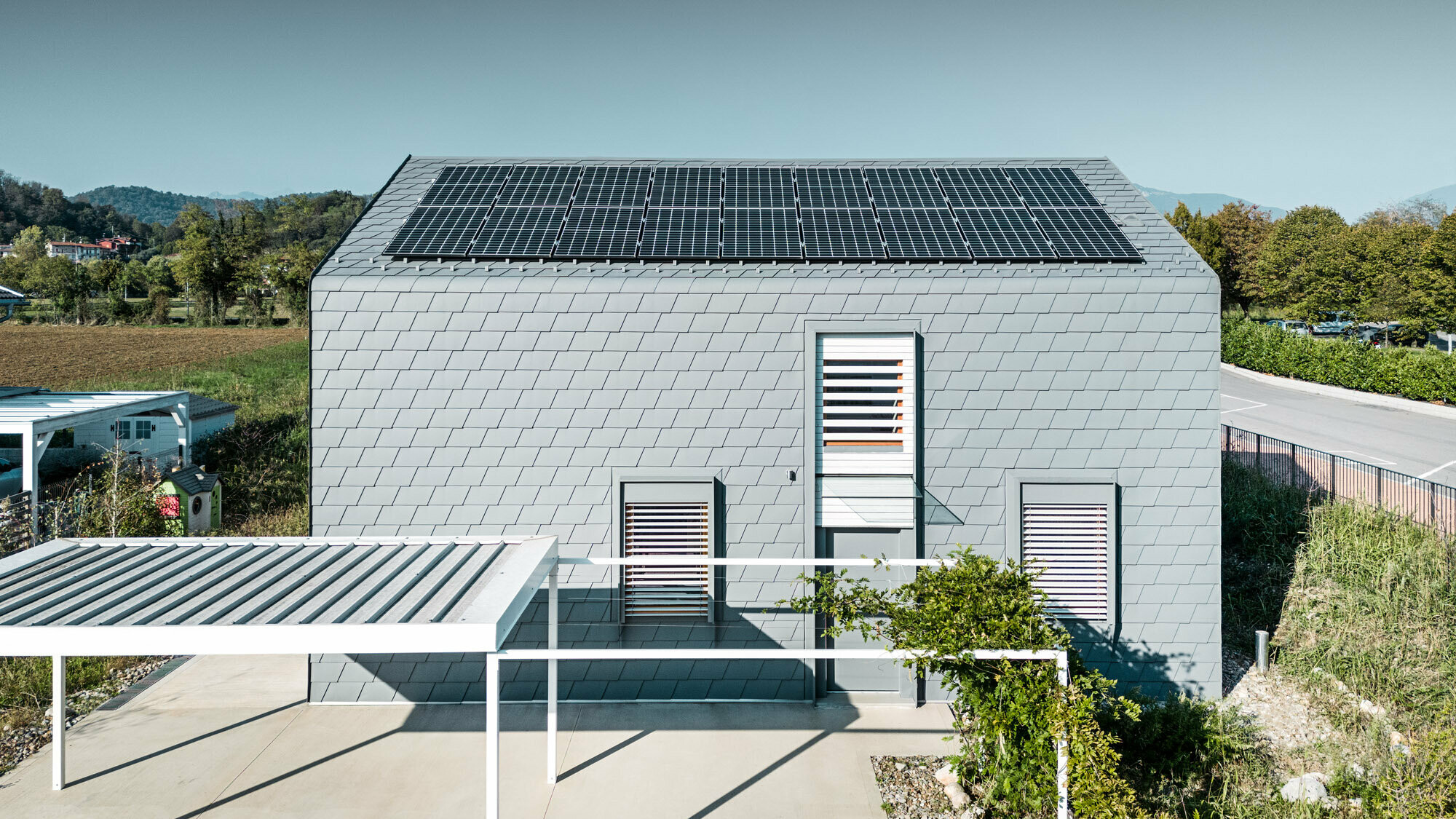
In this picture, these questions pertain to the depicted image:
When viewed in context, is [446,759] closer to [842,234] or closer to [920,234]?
[842,234]

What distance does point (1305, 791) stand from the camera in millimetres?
6695

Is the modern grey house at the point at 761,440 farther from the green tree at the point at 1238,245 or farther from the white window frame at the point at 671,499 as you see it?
the green tree at the point at 1238,245

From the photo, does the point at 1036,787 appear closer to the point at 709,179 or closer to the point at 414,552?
the point at 414,552

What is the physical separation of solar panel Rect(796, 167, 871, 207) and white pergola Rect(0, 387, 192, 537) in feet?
39.8

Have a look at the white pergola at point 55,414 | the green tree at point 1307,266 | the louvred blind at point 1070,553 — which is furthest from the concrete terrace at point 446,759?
the green tree at point 1307,266

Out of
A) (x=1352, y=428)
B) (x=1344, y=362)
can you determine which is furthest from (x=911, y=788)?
(x=1344, y=362)

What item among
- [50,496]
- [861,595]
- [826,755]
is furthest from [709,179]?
[50,496]

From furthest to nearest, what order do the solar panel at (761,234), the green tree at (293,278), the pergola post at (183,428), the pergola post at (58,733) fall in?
1. the green tree at (293,278)
2. the pergola post at (183,428)
3. the solar panel at (761,234)
4. the pergola post at (58,733)

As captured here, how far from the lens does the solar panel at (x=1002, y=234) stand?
8.97 metres

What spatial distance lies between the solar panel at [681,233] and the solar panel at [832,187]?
68cm

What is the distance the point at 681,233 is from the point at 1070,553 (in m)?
5.56

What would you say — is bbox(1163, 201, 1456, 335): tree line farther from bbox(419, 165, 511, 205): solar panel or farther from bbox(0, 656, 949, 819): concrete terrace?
bbox(0, 656, 949, 819): concrete terrace

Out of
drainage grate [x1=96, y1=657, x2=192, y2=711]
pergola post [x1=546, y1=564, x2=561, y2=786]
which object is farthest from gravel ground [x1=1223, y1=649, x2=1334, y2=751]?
drainage grate [x1=96, y1=657, x2=192, y2=711]

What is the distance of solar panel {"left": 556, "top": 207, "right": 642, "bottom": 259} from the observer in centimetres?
909
